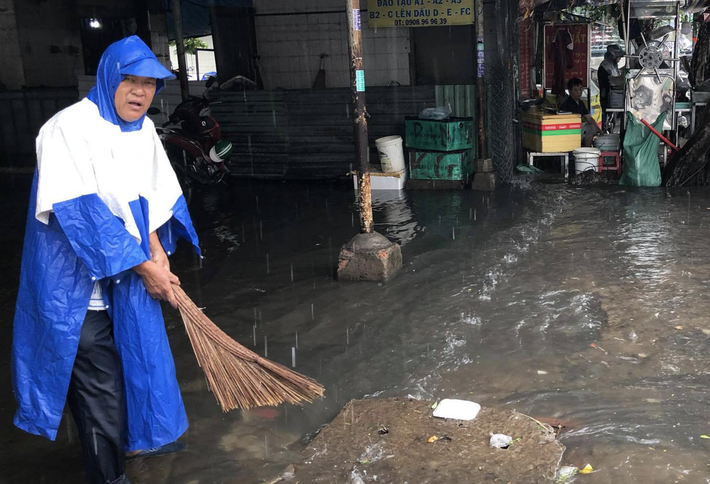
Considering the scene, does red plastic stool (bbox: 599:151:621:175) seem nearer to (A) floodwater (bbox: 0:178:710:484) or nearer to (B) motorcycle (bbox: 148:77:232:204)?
(A) floodwater (bbox: 0:178:710:484)

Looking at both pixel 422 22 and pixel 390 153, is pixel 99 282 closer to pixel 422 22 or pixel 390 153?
pixel 390 153

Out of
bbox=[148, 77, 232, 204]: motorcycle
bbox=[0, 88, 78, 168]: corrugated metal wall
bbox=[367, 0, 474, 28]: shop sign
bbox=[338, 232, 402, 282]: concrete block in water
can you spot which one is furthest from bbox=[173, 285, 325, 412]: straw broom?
bbox=[0, 88, 78, 168]: corrugated metal wall

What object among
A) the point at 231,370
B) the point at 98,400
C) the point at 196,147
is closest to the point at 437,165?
the point at 196,147

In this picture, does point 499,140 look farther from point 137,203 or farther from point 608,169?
point 137,203

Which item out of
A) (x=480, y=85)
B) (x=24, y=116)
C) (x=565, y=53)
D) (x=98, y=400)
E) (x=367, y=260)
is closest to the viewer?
(x=98, y=400)

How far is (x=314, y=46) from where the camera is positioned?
1144cm

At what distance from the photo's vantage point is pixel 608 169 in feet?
33.9

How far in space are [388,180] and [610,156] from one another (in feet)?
11.0

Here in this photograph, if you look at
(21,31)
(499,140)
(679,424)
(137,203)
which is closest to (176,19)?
(21,31)

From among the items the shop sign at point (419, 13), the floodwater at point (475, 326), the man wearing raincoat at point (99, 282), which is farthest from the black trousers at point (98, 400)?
the shop sign at point (419, 13)

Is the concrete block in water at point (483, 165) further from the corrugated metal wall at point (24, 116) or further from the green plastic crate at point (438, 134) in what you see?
the corrugated metal wall at point (24, 116)

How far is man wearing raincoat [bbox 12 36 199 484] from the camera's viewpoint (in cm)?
280

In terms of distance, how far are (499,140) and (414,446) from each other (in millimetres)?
7157

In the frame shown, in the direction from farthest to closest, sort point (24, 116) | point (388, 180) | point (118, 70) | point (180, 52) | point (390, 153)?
point (24, 116) → point (180, 52) → point (388, 180) → point (390, 153) → point (118, 70)
